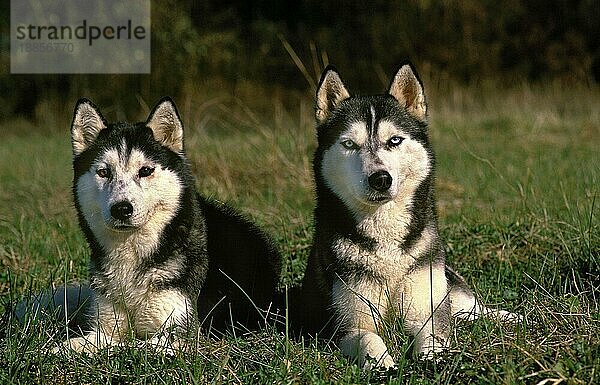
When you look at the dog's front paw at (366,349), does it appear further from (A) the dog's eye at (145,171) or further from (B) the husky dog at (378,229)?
(A) the dog's eye at (145,171)

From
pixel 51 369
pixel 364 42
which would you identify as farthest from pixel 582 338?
pixel 364 42

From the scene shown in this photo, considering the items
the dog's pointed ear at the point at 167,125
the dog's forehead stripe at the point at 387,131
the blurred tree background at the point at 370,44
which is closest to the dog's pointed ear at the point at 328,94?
the dog's forehead stripe at the point at 387,131

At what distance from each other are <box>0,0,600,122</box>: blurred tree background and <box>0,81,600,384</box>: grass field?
7.93 metres

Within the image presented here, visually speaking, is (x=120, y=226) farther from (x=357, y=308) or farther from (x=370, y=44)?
(x=370, y=44)

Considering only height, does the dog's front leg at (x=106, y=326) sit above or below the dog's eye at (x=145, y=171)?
below

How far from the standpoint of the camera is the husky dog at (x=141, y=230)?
14.4ft

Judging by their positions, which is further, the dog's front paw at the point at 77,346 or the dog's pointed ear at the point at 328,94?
the dog's pointed ear at the point at 328,94

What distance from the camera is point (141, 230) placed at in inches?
177

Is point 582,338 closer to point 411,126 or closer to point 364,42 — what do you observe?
point 411,126

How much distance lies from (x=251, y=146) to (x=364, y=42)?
12702 mm

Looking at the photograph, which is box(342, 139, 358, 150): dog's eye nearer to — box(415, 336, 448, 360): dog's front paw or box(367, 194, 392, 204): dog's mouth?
box(367, 194, 392, 204): dog's mouth

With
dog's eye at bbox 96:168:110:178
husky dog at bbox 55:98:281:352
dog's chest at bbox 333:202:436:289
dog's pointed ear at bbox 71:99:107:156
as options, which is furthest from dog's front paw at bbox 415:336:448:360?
dog's pointed ear at bbox 71:99:107:156

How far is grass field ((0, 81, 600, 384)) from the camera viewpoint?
3848 millimetres

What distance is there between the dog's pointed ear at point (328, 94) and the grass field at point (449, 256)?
4.02 feet
